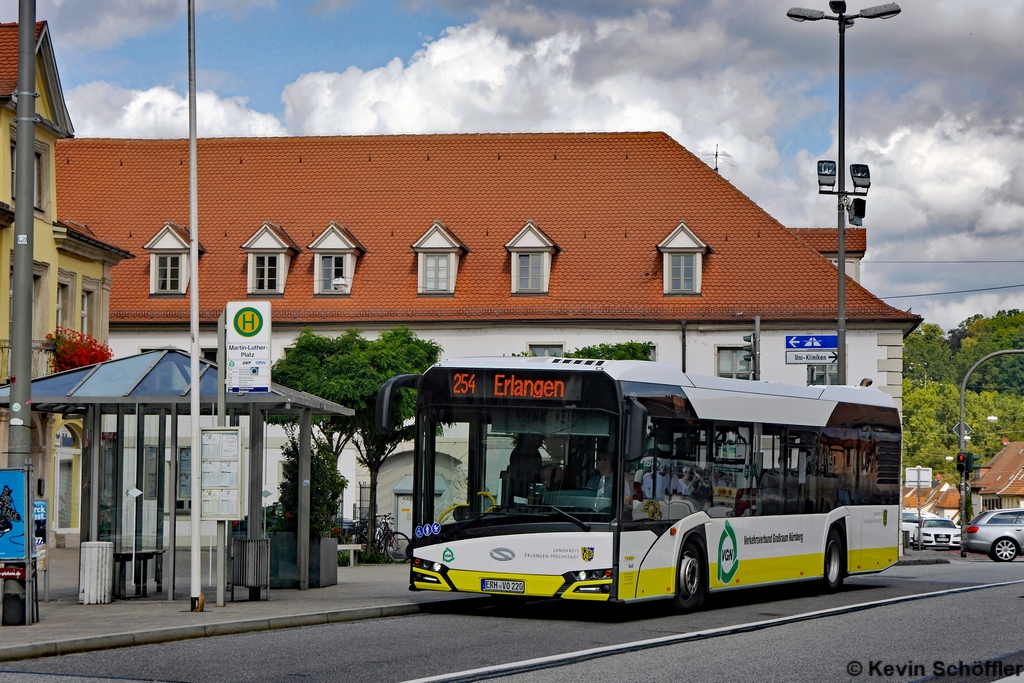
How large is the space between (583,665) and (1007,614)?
7.76 metres

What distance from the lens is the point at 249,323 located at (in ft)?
56.7

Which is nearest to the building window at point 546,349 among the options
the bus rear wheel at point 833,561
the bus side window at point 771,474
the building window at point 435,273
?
the building window at point 435,273

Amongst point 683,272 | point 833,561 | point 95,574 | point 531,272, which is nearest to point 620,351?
point 683,272

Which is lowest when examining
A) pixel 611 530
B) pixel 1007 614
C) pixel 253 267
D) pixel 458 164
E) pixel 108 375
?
pixel 1007 614

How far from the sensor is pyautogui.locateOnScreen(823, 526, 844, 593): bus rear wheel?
21.9 m

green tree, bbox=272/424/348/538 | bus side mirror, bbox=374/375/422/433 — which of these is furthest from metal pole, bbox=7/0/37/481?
green tree, bbox=272/424/348/538

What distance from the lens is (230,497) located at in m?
17.0

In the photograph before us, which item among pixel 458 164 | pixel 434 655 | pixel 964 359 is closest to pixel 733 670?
pixel 434 655

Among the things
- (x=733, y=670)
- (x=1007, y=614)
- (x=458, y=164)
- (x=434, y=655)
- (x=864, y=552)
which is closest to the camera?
(x=733, y=670)

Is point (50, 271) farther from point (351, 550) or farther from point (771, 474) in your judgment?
point (771, 474)

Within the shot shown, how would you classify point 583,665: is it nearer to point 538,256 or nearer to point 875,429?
point 875,429

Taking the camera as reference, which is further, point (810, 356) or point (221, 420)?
point (810, 356)

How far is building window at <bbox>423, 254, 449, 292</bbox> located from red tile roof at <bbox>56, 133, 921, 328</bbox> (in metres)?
0.43

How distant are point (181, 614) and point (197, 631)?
179cm
